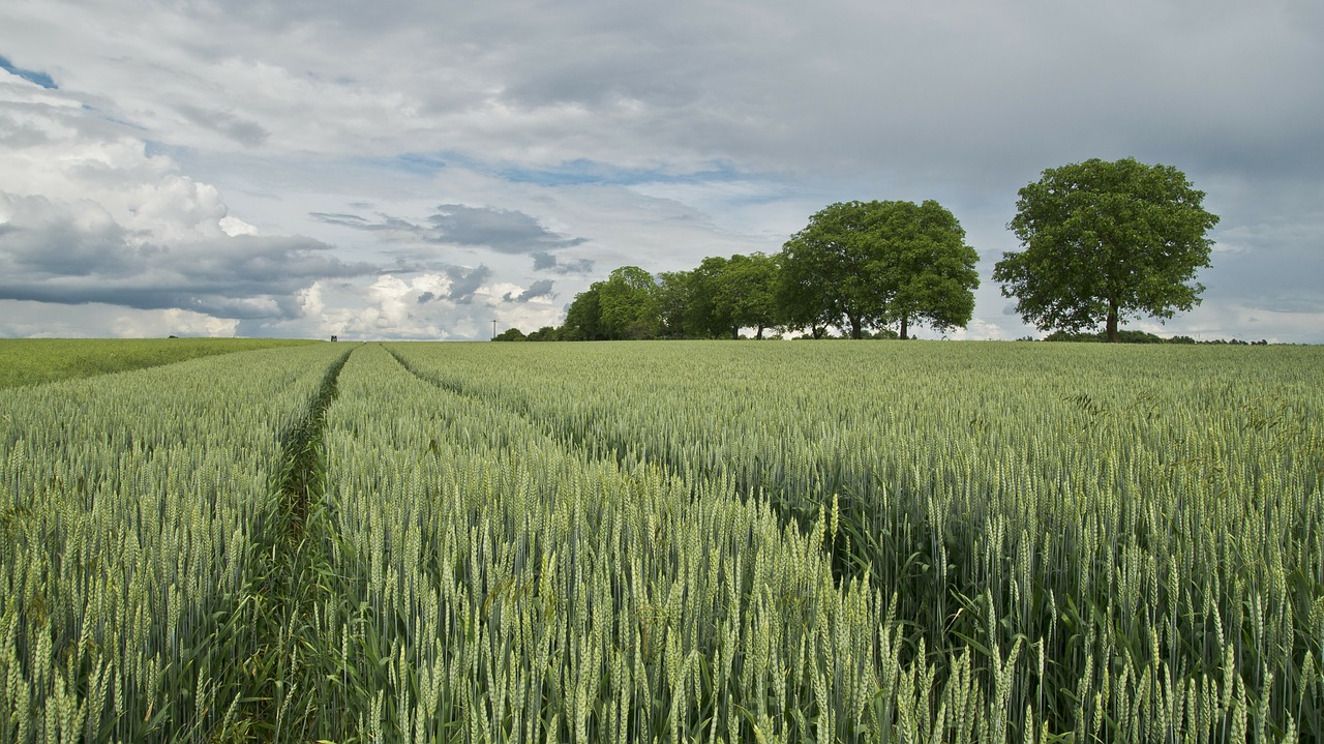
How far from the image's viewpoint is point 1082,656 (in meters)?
2.26

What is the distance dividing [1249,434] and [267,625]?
563cm

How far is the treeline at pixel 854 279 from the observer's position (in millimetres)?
47344

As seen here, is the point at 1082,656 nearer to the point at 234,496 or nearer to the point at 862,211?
the point at 234,496

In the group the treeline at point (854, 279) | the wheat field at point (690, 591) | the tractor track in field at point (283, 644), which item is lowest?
the tractor track in field at point (283, 644)

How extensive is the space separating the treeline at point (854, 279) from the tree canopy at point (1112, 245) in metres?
6.61

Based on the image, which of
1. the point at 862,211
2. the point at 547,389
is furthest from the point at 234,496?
the point at 862,211

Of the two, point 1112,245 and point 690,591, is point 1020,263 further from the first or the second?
point 690,591

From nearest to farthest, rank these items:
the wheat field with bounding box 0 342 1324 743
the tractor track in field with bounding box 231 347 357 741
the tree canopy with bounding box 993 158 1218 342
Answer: the wheat field with bounding box 0 342 1324 743
the tractor track in field with bounding box 231 347 357 741
the tree canopy with bounding box 993 158 1218 342

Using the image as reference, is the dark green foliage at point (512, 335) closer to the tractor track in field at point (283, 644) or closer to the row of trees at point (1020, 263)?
the row of trees at point (1020, 263)

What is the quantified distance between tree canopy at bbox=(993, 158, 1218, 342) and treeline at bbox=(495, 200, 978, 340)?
661 centimetres

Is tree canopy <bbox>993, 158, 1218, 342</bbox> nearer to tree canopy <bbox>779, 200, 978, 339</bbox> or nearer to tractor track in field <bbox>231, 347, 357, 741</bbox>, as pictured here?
tree canopy <bbox>779, 200, 978, 339</bbox>

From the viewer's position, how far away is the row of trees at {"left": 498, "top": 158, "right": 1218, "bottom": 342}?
1479 inches

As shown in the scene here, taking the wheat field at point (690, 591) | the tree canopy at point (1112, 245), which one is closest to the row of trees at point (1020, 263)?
the tree canopy at point (1112, 245)

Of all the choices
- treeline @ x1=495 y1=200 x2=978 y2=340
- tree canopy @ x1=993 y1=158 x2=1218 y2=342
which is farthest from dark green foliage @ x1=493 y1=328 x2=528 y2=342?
tree canopy @ x1=993 y1=158 x2=1218 y2=342
